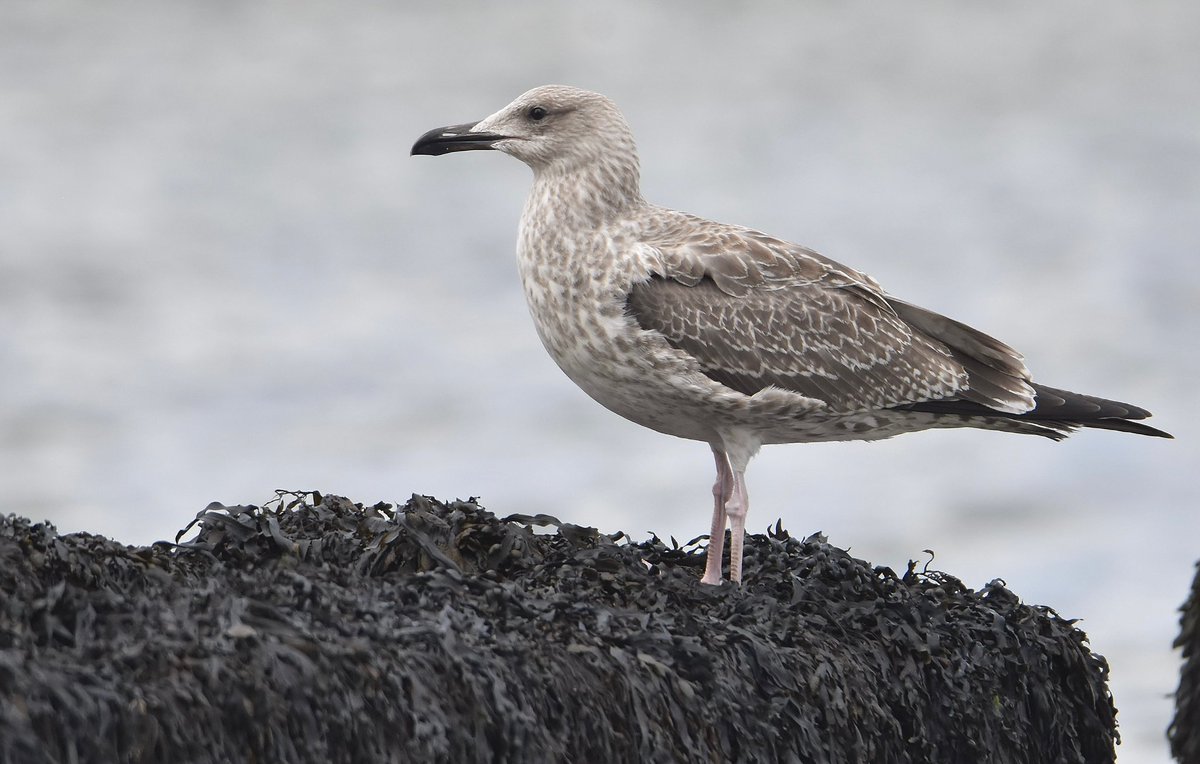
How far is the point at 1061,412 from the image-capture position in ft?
21.7

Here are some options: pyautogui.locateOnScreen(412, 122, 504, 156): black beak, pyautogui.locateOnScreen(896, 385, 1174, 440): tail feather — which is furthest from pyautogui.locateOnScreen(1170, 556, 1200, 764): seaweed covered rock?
pyautogui.locateOnScreen(412, 122, 504, 156): black beak

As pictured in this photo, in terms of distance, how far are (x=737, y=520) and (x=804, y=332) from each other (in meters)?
0.96

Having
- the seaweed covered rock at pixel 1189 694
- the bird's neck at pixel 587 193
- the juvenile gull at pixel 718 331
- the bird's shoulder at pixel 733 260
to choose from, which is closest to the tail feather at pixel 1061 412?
the juvenile gull at pixel 718 331

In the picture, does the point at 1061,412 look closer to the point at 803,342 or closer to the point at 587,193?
the point at 803,342

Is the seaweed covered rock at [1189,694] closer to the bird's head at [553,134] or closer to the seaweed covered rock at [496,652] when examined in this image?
the seaweed covered rock at [496,652]

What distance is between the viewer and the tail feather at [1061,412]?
21.5ft

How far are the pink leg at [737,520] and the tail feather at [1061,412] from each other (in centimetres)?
87

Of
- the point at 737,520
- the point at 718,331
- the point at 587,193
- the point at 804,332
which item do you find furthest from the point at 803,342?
the point at 587,193

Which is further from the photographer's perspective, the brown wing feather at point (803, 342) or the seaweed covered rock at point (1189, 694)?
the brown wing feather at point (803, 342)

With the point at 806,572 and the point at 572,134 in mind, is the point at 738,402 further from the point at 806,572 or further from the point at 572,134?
the point at 572,134

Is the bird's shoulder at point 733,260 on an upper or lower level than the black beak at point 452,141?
lower

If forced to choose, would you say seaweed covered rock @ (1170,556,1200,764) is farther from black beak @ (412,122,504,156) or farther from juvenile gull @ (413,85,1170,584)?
black beak @ (412,122,504,156)

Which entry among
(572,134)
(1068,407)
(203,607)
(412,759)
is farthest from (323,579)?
(1068,407)

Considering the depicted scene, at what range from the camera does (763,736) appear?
4590mm
